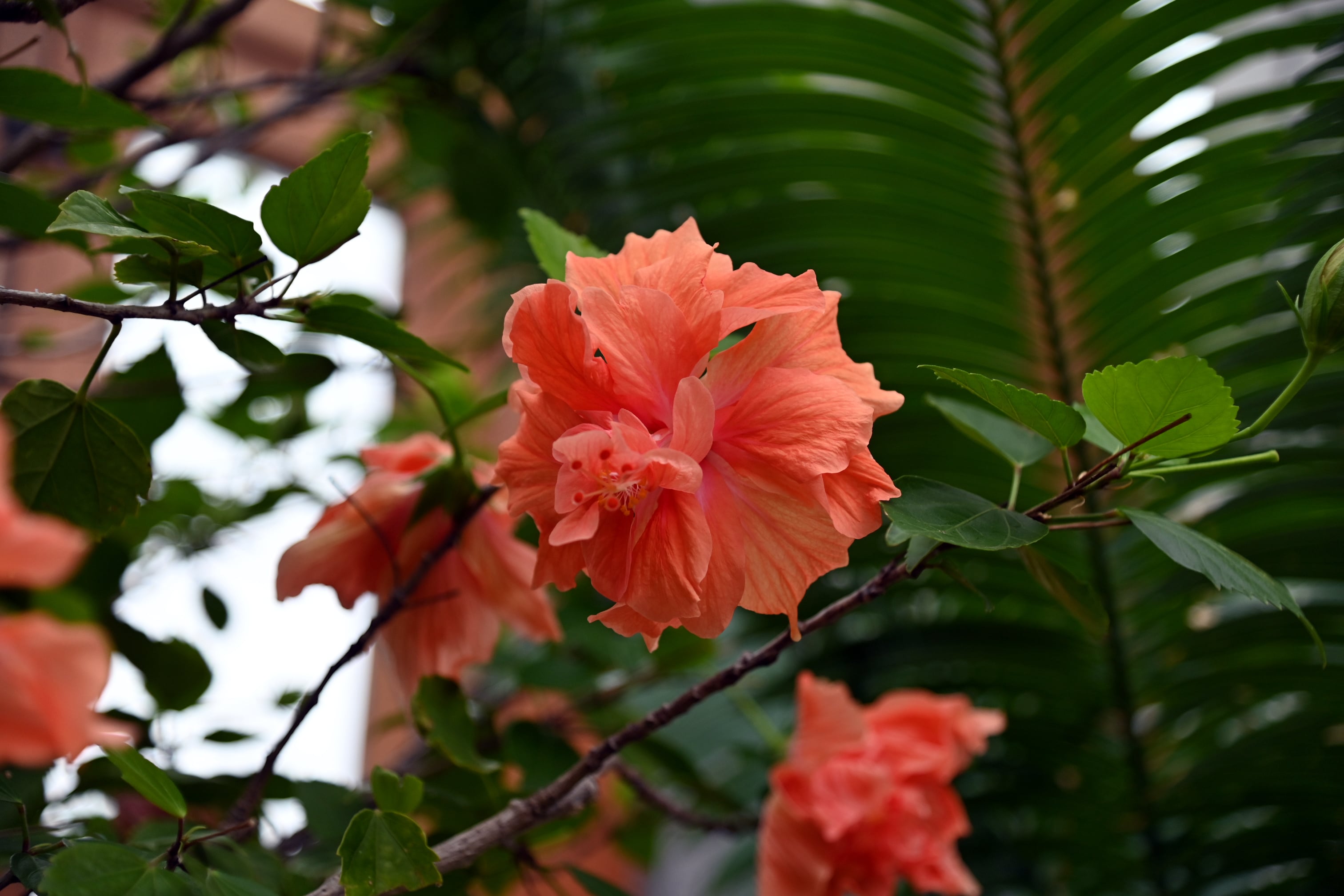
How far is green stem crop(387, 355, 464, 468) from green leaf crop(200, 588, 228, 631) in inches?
11.8

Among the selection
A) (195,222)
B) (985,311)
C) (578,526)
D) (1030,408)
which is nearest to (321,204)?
(195,222)

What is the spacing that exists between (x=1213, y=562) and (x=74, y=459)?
0.39 metres

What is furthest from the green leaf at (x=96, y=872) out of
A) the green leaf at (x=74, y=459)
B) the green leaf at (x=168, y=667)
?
the green leaf at (x=168, y=667)

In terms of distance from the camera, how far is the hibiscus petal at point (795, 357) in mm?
319

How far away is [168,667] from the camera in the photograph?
495 mm

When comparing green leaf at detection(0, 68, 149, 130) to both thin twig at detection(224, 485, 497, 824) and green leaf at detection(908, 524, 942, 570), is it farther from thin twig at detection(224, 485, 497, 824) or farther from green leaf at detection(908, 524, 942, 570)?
green leaf at detection(908, 524, 942, 570)

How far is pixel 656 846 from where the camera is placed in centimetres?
105

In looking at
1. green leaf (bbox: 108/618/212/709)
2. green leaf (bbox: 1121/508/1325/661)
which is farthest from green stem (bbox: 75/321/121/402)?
green leaf (bbox: 1121/508/1325/661)

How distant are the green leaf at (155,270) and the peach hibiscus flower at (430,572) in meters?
0.13

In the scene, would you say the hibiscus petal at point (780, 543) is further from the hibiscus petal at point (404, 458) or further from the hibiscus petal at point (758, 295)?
the hibiscus petal at point (404, 458)

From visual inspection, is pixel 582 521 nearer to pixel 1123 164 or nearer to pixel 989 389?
pixel 989 389

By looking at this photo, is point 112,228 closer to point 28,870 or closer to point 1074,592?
point 28,870

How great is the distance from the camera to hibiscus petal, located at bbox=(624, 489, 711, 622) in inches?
11.4

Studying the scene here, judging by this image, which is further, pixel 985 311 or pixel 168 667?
pixel 985 311
